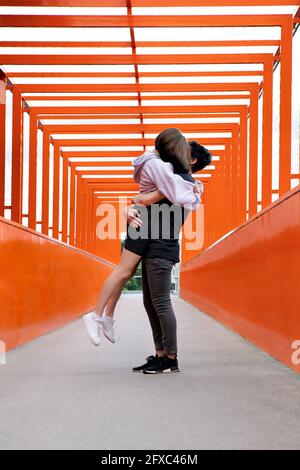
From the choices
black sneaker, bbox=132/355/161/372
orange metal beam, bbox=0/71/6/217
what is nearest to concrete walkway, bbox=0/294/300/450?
black sneaker, bbox=132/355/161/372

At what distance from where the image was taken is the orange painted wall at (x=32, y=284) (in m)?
6.16

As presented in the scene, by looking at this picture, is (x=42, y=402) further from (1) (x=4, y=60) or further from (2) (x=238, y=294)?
(1) (x=4, y=60)

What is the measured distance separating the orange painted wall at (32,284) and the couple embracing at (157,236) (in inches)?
56.4

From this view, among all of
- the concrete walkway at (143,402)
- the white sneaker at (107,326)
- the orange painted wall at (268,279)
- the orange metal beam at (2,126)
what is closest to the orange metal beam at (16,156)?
the orange metal beam at (2,126)

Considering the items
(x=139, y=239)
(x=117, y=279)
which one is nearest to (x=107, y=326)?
(x=117, y=279)

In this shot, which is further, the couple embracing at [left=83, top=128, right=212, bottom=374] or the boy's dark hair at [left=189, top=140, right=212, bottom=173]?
the boy's dark hair at [left=189, top=140, right=212, bottom=173]

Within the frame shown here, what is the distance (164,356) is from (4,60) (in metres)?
7.83

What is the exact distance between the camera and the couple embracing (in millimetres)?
4711

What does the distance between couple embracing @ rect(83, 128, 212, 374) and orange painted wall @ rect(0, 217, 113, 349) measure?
1.43m

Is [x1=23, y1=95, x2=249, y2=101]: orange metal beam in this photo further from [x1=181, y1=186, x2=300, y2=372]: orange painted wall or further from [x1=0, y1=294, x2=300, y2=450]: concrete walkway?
[x1=0, y1=294, x2=300, y2=450]: concrete walkway

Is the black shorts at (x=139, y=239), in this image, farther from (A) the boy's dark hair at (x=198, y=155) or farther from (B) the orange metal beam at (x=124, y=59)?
(B) the orange metal beam at (x=124, y=59)

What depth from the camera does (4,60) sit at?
11.7 m

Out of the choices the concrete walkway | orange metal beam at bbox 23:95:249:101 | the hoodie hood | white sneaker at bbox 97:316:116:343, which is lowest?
the concrete walkway

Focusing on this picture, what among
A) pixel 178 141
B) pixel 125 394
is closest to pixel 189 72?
pixel 178 141
